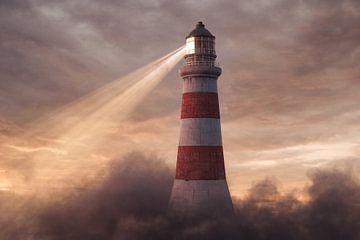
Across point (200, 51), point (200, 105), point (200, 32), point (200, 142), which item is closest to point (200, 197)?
point (200, 142)

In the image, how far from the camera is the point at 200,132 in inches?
1470

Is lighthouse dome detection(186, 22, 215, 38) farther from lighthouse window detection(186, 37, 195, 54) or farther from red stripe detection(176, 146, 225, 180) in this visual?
red stripe detection(176, 146, 225, 180)

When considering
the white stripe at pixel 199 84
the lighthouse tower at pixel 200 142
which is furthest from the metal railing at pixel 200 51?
the white stripe at pixel 199 84

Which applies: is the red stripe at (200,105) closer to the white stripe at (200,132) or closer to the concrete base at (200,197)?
the white stripe at (200,132)

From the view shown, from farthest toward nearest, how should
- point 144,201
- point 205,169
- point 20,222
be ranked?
point 20,222 → point 144,201 → point 205,169

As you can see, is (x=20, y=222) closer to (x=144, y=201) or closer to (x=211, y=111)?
(x=144, y=201)

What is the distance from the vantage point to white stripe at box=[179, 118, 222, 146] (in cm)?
3731

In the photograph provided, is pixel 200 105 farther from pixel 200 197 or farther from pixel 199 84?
pixel 200 197

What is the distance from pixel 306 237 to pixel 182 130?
13.5m

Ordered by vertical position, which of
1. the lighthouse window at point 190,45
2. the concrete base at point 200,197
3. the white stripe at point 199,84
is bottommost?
the concrete base at point 200,197

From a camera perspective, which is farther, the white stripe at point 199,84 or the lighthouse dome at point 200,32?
the lighthouse dome at point 200,32

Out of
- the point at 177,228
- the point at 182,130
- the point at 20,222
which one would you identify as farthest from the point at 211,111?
the point at 20,222

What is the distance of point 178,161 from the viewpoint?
1503 inches

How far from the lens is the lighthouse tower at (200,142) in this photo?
37031 millimetres
